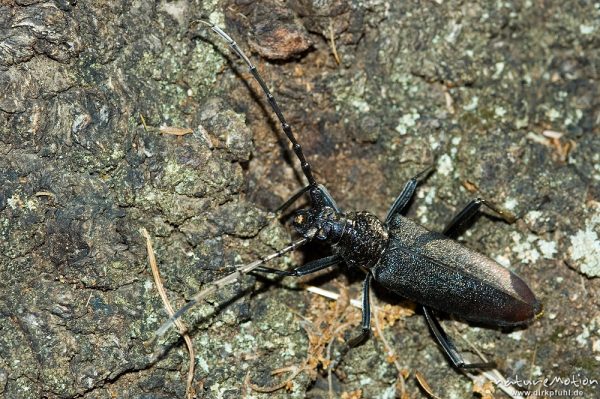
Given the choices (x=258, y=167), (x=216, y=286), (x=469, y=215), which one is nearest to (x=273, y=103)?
(x=258, y=167)

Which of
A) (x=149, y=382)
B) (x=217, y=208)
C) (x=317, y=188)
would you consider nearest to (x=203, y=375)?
(x=149, y=382)

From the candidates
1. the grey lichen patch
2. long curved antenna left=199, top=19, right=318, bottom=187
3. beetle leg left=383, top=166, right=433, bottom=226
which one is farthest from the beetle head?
the grey lichen patch

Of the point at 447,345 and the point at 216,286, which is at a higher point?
the point at 216,286

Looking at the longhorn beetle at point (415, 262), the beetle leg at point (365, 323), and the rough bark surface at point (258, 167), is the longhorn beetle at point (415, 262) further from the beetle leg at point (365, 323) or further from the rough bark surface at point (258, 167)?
the rough bark surface at point (258, 167)

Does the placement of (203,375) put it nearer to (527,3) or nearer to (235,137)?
(235,137)

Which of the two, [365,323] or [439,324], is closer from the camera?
[365,323]

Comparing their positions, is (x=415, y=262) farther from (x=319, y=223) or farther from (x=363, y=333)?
(x=319, y=223)

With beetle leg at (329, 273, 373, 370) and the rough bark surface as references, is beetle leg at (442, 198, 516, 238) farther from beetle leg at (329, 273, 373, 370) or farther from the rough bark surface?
beetle leg at (329, 273, 373, 370)
